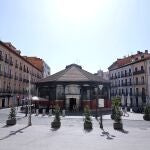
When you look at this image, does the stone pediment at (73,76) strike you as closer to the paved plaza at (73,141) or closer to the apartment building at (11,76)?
the apartment building at (11,76)

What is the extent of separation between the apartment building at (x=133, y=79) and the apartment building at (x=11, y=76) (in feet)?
82.9

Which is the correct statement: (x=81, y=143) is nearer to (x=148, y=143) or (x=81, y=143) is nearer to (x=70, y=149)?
(x=70, y=149)

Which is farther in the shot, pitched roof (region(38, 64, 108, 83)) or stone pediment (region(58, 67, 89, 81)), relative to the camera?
stone pediment (region(58, 67, 89, 81))

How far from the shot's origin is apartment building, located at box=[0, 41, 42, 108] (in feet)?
162

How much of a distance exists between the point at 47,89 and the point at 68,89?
12.8 ft

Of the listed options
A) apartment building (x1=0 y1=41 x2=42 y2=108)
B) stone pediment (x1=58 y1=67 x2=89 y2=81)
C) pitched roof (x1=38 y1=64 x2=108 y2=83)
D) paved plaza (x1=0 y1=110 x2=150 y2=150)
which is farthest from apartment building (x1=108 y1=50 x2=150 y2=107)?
paved plaza (x1=0 y1=110 x2=150 y2=150)

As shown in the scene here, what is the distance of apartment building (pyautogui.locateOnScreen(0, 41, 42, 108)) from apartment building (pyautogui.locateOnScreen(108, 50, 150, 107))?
25.3 meters

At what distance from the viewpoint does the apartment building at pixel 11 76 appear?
49438 millimetres

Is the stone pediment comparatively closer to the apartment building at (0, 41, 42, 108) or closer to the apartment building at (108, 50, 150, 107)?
the apartment building at (0, 41, 42, 108)

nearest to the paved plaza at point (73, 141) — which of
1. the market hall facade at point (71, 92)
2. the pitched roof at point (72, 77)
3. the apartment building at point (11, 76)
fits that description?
the market hall facade at point (71, 92)

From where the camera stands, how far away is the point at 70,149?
13914 millimetres

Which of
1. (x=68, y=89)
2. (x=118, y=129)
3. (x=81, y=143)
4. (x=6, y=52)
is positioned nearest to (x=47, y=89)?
(x=68, y=89)

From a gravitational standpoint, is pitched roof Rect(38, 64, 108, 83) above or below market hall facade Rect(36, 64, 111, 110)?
above

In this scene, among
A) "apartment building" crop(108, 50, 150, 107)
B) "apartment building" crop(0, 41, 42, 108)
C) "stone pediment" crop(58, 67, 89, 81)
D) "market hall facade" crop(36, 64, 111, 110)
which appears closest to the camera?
"market hall facade" crop(36, 64, 111, 110)
